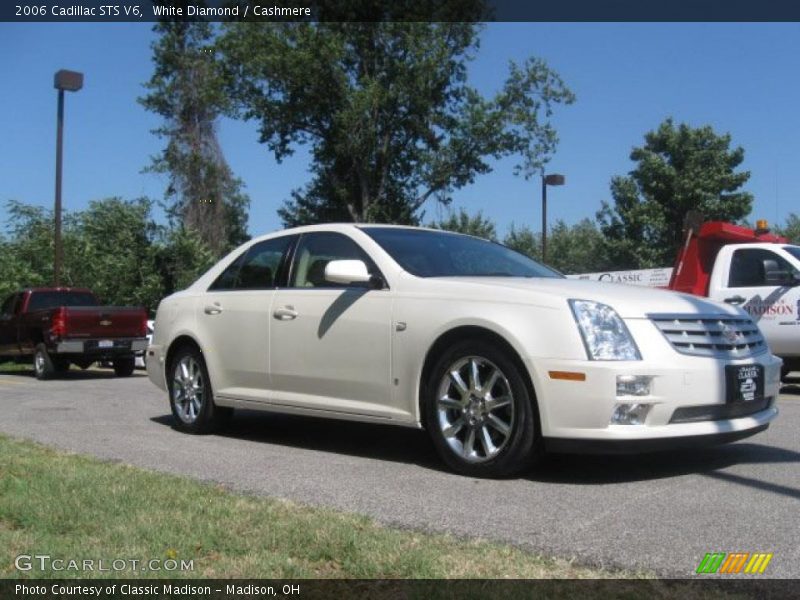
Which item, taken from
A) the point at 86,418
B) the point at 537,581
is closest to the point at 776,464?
the point at 537,581

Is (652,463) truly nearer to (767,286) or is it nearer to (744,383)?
(744,383)

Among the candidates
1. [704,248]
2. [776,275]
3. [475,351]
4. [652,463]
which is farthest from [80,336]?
[652,463]

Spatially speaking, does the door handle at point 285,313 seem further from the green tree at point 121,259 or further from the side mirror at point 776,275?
the green tree at point 121,259

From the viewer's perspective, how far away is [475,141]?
36156 mm

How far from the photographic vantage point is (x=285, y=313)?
6.79 metres

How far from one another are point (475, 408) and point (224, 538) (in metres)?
1.99

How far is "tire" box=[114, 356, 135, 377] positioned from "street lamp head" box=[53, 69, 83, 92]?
918 cm

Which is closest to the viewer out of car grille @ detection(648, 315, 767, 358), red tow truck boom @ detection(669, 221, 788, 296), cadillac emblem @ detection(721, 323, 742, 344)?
car grille @ detection(648, 315, 767, 358)

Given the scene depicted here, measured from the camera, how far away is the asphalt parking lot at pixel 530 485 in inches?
160

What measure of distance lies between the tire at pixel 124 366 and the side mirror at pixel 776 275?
1144cm

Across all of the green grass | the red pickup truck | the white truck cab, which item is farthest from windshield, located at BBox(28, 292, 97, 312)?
the green grass

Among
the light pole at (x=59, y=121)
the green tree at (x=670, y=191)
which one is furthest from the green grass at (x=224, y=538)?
the green tree at (x=670, y=191)

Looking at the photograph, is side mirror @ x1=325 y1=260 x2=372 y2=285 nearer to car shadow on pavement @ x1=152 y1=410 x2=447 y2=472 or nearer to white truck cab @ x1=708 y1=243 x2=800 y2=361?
car shadow on pavement @ x1=152 y1=410 x2=447 y2=472

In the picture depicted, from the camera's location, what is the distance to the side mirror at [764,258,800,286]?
38.7 ft
